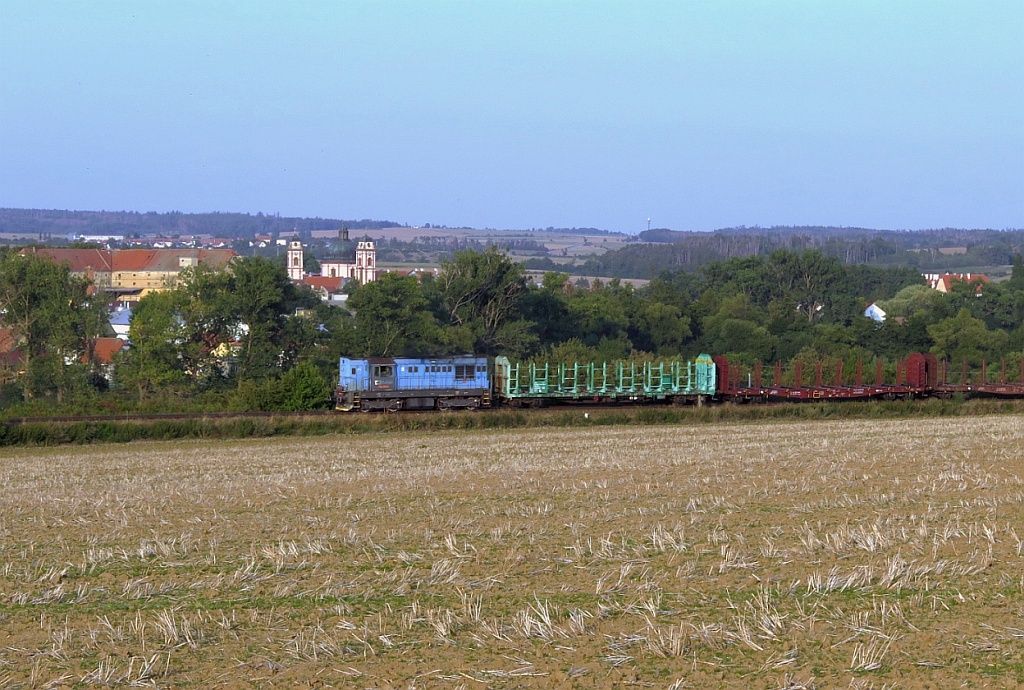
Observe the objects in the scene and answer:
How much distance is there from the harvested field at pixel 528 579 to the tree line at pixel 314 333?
33047mm

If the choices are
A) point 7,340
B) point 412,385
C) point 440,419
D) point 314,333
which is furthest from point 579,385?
point 7,340

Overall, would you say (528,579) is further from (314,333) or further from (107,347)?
(107,347)

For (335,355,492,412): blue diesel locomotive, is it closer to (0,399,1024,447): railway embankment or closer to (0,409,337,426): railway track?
(0,399,1024,447): railway embankment

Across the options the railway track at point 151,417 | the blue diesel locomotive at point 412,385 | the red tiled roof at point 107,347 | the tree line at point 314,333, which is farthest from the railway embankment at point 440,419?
the red tiled roof at point 107,347

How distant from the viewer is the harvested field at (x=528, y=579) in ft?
40.5

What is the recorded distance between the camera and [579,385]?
59.5 m

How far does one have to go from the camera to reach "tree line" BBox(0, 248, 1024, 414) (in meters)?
77.9

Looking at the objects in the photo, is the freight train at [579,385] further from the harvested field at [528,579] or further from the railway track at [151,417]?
the harvested field at [528,579]

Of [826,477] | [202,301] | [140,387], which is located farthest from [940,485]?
[202,301]

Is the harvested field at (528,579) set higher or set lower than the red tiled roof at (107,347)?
higher

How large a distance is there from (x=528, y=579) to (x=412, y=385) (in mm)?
40711

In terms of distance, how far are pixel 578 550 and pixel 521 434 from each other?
28.1 m

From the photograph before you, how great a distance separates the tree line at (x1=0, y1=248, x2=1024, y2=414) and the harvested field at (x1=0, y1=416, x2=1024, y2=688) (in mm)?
33047

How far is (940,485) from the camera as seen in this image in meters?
24.6
